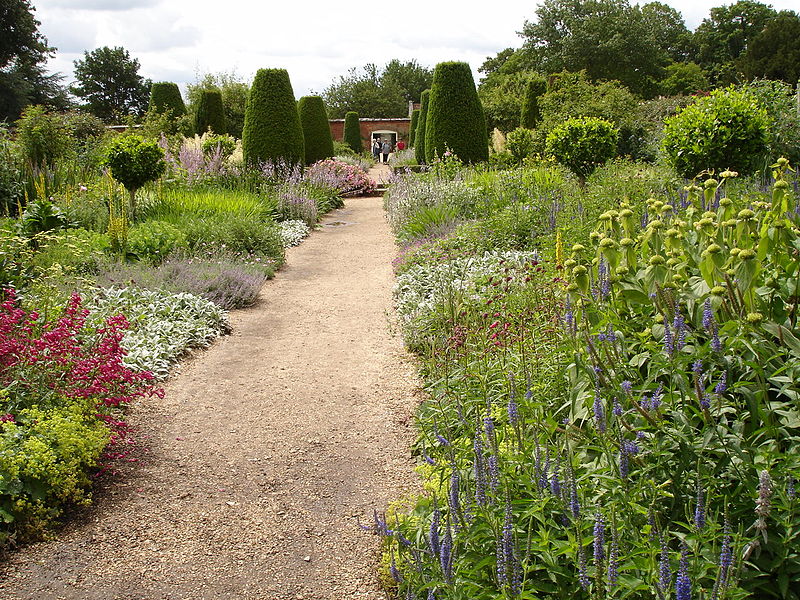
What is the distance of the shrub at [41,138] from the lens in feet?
43.2

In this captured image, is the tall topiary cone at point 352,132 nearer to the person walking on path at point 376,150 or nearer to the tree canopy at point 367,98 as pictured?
the person walking on path at point 376,150

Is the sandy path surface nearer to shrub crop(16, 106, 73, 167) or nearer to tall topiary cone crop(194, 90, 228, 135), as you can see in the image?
shrub crop(16, 106, 73, 167)

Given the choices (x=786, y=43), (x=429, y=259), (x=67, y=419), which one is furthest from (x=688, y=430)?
(x=786, y=43)

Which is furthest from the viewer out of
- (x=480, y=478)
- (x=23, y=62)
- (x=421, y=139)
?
(x=23, y=62)

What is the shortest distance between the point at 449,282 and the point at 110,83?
5573cm

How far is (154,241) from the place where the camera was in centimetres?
830

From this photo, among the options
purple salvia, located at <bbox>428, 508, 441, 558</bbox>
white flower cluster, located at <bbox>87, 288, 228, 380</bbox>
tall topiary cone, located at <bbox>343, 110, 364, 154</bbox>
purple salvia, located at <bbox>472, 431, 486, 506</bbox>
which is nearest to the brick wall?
tall topiary cone, located at <bbox>343, 110, 364, 154</bbox>

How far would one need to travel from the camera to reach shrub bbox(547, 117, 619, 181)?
11734 mm

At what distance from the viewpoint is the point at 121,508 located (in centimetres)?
334

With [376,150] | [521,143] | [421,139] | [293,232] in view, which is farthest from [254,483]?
[376,150]

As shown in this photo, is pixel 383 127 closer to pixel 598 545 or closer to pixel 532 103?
pixel 532 103

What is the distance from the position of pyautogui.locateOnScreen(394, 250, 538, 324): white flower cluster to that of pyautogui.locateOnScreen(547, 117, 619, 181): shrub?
17.8 ft

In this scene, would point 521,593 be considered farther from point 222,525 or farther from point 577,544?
point 222,525

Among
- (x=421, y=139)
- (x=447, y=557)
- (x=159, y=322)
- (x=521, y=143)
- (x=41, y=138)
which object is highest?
(x=421, y=139)
